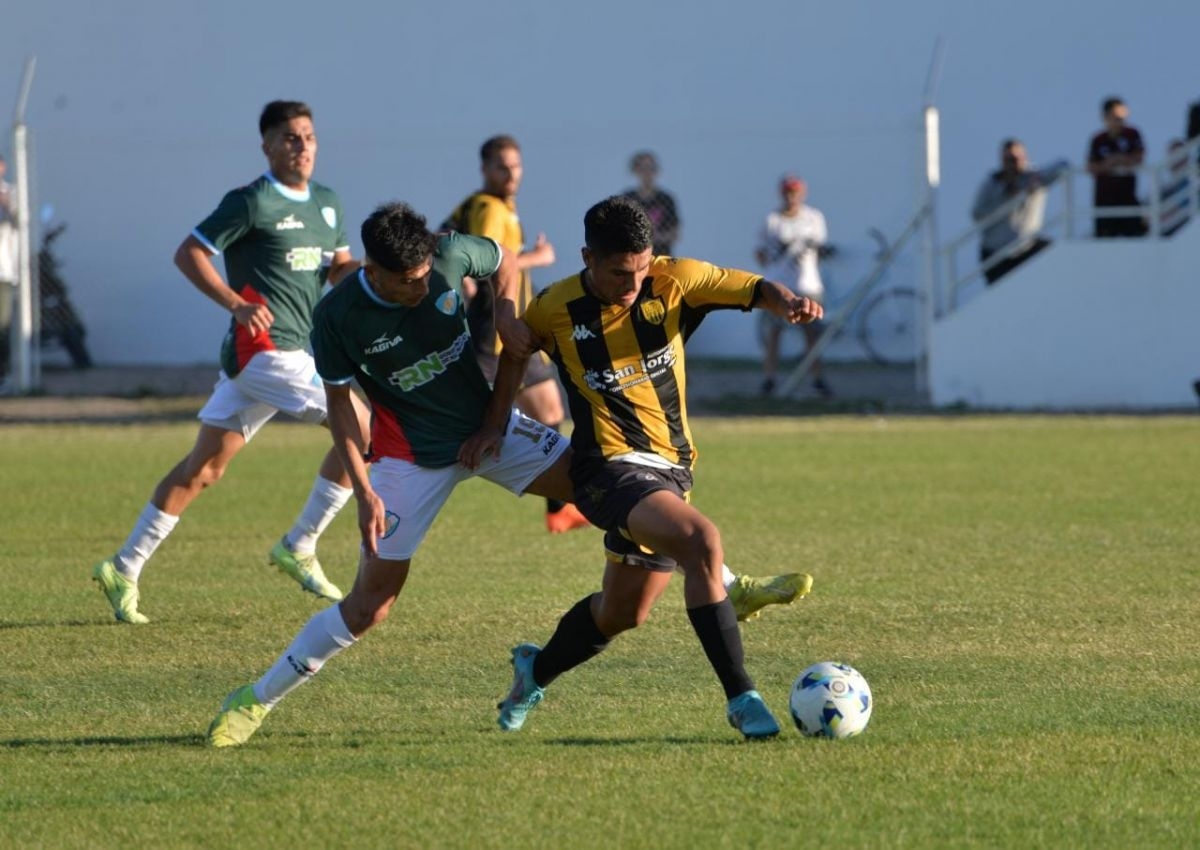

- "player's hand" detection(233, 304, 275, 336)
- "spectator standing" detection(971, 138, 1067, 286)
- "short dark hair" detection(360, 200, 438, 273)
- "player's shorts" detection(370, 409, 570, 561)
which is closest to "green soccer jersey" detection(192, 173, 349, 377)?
"player's hand" detection(233, 304, 275, 336)

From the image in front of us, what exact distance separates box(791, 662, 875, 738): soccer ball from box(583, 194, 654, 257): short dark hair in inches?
52.9

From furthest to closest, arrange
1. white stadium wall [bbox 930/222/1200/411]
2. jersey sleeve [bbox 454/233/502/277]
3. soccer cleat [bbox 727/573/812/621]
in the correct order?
white stadium wall [bbox 930/222/1200/411], jersey sleeve [bbox 454/233/502/277], soccer cleat [bbox 727/573/812/621]

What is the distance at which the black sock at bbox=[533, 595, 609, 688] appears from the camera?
578 centimetres

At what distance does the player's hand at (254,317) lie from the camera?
23.8 ft

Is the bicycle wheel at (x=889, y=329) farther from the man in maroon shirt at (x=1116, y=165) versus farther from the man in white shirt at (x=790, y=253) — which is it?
the man in maroon shirt at (x=1116, y=165)

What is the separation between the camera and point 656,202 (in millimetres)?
18297

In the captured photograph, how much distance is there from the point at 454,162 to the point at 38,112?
509cm

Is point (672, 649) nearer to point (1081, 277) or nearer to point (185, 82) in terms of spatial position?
point (1081, 277)

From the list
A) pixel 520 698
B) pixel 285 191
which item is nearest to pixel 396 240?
pixel 520 698

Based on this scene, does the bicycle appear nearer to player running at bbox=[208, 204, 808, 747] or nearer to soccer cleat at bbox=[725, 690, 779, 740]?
player running at bbox=[208, 204, 808, 747]

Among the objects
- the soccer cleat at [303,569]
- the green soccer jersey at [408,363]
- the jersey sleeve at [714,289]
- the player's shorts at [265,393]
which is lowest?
the soccer cleat at [303,569]

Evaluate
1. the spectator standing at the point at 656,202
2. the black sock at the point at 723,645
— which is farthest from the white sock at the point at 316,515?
the spectator standing at the point at 656,202

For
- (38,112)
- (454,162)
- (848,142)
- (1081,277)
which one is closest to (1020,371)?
(1081,277)

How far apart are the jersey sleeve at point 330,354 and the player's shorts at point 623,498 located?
2.66 feet
